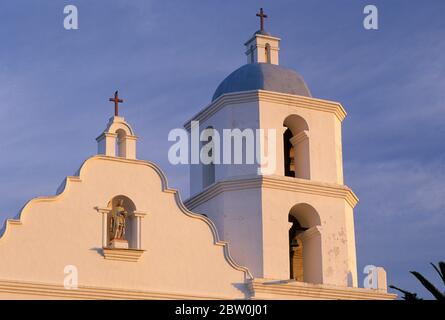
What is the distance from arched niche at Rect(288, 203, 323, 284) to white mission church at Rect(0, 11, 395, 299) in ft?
0.09

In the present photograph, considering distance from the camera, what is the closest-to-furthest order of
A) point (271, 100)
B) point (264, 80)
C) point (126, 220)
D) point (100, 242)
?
point (100, 242)
point (126, 220)
point (271, 100)
point (264, 80)

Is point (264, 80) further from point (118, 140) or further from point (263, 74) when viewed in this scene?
point (118, 140)

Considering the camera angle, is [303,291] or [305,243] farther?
[305,243]

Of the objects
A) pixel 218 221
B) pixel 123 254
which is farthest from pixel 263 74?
pixel 123 254

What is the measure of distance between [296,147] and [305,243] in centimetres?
246

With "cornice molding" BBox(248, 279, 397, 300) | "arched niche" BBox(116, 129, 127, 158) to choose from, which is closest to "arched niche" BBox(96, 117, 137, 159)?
"arched niche" BBox(116, 129, 127, 158)

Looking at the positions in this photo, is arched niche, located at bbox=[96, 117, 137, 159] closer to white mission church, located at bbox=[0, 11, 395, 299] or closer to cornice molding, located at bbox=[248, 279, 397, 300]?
white mission church, located at bbox=[0, 11, 395, 299]

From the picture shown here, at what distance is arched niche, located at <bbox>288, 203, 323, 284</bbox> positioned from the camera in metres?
29.4

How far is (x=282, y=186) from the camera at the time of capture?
2934cm

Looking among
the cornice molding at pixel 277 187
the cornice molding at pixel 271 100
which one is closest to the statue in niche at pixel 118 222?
the cornice molding at pixel 277 187

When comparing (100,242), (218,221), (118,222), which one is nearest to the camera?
(100,242)

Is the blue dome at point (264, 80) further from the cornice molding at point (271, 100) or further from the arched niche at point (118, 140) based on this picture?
the arched niche at point (118, 140)
